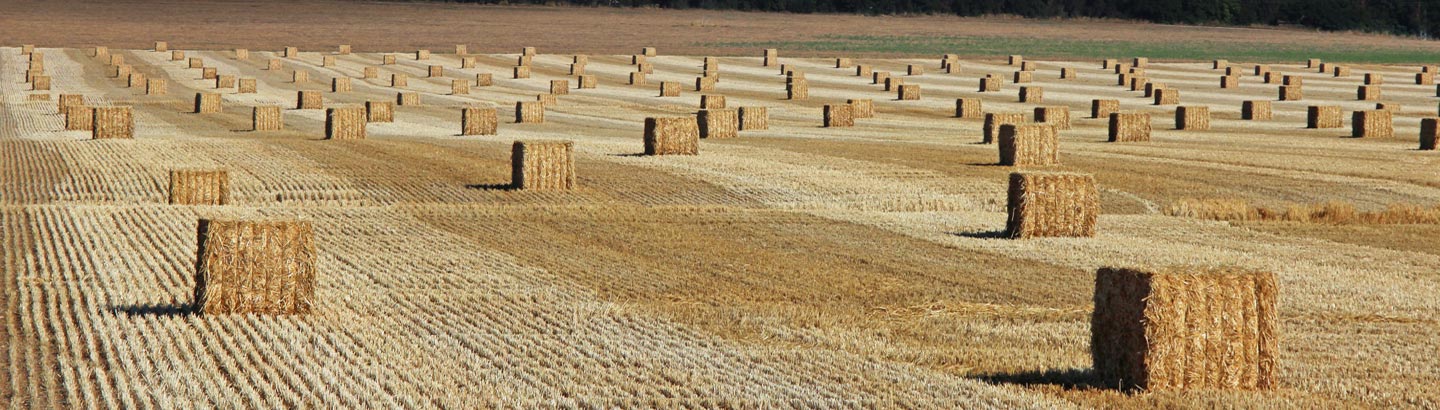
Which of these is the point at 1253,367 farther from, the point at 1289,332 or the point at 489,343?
the point at 489,343

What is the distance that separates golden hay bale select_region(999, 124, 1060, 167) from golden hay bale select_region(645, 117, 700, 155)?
7.69m

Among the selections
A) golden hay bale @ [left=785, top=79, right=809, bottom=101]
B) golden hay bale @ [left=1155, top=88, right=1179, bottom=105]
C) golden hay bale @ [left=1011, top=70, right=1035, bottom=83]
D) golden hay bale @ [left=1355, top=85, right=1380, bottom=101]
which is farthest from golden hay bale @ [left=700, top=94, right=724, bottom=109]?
golden hay bale @ [left=1355, top=85, right=1380, bottom=101]

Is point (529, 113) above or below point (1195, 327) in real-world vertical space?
below

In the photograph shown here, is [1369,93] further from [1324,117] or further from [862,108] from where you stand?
[862,108]

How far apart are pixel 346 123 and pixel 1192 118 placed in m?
26.3

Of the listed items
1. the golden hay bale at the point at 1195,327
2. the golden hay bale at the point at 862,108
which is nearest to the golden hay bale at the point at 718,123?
the golden hay bale at the point at 862,108

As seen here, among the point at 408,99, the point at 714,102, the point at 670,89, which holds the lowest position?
the point at 408,99

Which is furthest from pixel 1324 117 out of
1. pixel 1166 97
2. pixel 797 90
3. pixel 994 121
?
pixel 797 90

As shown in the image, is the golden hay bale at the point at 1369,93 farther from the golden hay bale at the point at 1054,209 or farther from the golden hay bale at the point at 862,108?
the golden hay bale at the point at 1054,209

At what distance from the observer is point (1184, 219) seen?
31.5 metres

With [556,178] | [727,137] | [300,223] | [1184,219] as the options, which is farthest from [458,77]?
[300,223]

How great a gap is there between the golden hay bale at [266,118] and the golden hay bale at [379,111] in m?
4.12

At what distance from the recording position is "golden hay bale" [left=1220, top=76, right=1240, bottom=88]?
86875mm

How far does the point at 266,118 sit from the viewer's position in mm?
56969
